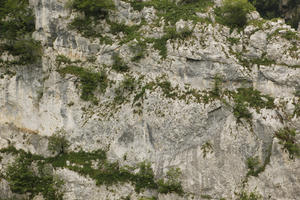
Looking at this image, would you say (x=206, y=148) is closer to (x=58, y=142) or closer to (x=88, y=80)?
(x=88, y=80)

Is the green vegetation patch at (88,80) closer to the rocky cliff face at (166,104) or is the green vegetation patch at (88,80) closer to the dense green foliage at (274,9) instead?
the rocky cliff face at (166,104)

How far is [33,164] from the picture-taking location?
16.4 metres

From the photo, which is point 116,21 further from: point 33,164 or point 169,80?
point 33,164

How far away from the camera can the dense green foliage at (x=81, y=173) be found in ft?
49.2

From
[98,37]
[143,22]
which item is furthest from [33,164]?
[143,22]

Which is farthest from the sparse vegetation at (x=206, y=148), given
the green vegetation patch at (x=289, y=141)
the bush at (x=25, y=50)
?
the bush at (x=25, y=50)

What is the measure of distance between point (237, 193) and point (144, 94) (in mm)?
10307

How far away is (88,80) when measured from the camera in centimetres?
1755

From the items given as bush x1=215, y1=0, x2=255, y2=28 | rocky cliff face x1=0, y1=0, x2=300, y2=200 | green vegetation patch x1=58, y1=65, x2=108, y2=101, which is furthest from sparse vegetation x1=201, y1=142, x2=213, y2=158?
bush x1=215, y1=0, x2=255, y2=28

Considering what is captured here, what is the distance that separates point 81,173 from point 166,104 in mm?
8830

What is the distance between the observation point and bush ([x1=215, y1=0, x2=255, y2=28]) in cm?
1719

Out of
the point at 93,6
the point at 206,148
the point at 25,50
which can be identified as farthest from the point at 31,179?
the point at 93,6

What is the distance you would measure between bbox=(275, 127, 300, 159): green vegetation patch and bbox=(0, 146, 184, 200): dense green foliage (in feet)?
25.7

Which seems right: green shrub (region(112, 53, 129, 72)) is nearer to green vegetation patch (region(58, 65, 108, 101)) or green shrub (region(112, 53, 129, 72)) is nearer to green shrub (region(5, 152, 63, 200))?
green vegetation patch (region(58, 65, 108, 101))
